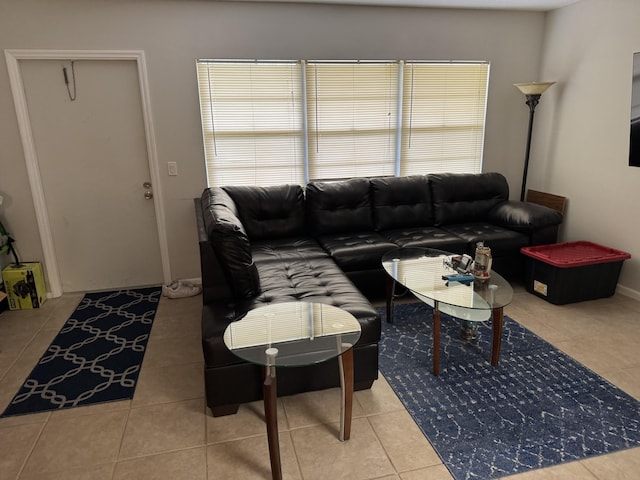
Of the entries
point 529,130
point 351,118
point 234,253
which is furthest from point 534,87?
point 234,253

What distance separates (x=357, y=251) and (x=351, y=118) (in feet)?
4.61

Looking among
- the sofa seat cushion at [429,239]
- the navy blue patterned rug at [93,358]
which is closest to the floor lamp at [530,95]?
the sofa seat cushion at [429,239]

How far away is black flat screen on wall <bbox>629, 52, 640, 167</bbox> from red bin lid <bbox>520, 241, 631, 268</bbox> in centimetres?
72

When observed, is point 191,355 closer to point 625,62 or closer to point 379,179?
point 379,179

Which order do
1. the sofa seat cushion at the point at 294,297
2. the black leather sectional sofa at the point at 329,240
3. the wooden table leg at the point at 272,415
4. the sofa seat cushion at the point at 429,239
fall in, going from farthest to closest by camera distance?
the sofa seat cushion at the point at 429,239
the black leather sectional sofa at the point at 329,240
the sofa seat cushion at the point at 294,297
the wooden table leg at the point at 272,415

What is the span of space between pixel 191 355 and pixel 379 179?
88.6 inches

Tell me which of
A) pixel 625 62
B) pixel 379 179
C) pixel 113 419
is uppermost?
pixel 625 62

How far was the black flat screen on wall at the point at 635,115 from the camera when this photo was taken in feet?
10.5

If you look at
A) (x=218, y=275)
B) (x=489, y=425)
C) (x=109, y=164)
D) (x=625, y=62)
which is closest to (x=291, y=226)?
(x=218, y=275)

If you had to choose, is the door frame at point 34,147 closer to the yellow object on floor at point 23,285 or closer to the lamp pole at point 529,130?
the yellow object on floor at point 23,285

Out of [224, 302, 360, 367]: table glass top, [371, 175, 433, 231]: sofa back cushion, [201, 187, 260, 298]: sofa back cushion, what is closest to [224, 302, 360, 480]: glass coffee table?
[224, 302, 360, 367]: table glass top

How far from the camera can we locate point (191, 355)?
275 cm

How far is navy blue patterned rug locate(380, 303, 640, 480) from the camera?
1.89m

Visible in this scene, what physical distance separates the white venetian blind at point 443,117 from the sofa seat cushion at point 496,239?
2.94 ft
